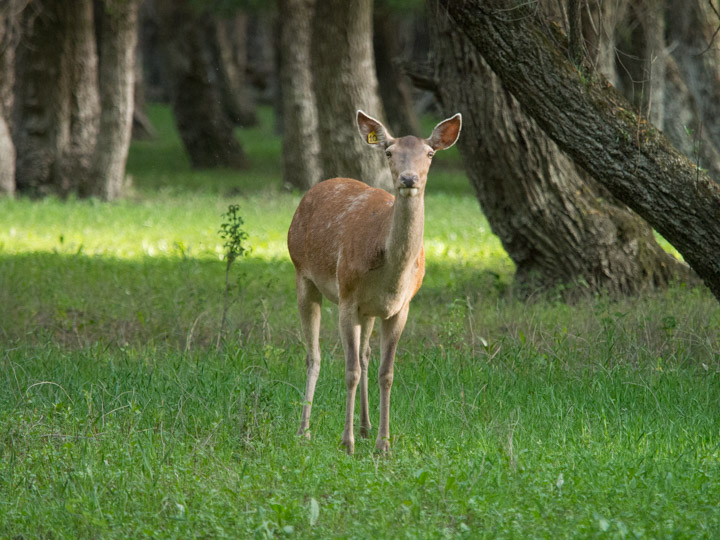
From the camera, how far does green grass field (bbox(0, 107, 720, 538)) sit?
14.3ft

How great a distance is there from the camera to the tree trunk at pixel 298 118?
18.5 m

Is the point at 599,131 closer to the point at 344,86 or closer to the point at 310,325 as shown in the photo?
the point at 310,325

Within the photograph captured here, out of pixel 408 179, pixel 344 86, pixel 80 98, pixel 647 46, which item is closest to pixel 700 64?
pixel 647 46

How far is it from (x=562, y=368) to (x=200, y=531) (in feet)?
10.8

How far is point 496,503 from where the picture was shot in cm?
441

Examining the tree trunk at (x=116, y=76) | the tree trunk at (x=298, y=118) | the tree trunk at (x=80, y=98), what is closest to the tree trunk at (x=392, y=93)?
the tree trunk at (x=298, y=118)

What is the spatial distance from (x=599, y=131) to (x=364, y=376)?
2297 millimetres

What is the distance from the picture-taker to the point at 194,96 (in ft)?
77.6

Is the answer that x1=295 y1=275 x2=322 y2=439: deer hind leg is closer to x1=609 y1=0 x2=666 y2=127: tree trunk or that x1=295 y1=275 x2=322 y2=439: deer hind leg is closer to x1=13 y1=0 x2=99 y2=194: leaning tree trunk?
x1=609 y1=0 x2=666 y2=127: tree trunk

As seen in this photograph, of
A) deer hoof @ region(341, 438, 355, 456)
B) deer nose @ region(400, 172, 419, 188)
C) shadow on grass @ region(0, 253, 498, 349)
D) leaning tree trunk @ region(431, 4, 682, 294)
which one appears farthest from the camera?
leaning tree trunk @ region(431, 4, 682, 294)

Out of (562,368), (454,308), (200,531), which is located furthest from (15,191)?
(200,531)

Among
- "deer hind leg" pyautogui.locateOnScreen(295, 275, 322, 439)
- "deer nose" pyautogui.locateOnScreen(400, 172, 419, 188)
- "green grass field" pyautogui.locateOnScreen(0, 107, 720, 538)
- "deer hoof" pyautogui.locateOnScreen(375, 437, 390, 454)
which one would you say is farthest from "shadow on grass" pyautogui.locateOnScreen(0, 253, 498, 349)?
"deer nose" pyautogui.locateOnScreen(400, 172, 419, 188)

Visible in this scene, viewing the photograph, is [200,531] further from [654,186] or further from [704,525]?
[654,186]

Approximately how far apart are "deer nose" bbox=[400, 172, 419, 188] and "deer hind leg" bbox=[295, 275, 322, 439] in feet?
5.30
